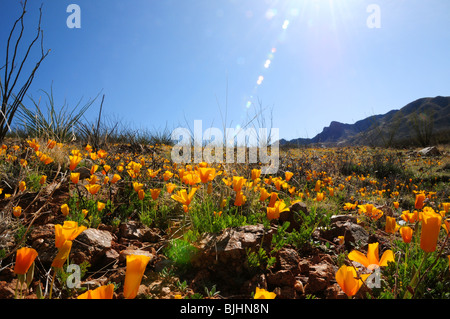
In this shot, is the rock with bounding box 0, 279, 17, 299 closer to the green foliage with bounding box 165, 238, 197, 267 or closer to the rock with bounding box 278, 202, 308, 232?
the green foliage with bounding box 165, 238, 197, 267

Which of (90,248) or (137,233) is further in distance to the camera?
(137,233)

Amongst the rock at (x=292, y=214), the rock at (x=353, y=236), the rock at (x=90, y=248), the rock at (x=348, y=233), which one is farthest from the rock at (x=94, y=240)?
the rock at (x=353, y=236)

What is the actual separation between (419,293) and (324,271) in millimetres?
546

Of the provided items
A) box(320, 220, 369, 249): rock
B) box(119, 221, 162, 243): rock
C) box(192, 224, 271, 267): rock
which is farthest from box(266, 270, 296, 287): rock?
box(119, 221, 162, 243): rock

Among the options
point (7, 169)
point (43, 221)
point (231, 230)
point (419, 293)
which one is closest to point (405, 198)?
point (419, 293)

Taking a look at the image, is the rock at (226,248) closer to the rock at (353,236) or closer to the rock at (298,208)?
the rock at (298,208)

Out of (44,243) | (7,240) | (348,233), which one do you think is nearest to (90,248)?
(44,243)

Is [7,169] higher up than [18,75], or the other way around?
[18,75]

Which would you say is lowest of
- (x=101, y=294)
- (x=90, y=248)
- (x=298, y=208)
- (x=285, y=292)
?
(x=285, y=292)

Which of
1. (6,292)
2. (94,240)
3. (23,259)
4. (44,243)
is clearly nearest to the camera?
(23,259)

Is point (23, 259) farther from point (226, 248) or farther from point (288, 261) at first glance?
point (288, 261)

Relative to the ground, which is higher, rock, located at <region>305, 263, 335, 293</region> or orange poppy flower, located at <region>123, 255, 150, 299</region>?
orange poppy flower, located at <region>123, 255, 150, 299</region>
